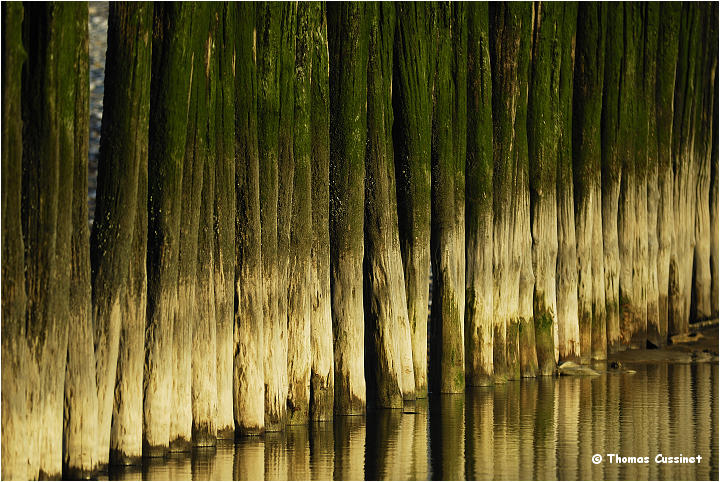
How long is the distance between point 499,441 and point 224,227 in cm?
278

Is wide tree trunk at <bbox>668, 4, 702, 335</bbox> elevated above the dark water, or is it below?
above

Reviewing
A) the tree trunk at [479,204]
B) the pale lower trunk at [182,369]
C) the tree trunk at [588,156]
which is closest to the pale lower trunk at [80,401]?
the pale lower trunk at [182,369]

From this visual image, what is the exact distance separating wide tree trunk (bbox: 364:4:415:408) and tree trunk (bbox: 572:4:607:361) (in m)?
3.45

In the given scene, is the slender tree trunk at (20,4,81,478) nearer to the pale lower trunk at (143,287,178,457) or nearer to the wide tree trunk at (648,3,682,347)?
the pale lower trunk at (143,287,178,457)

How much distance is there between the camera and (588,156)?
14.5 m

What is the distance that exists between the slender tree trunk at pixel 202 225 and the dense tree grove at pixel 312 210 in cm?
2

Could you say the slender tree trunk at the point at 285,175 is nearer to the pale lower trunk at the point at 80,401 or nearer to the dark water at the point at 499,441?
the dark water at the point at 499,441

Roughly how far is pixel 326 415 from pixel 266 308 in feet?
4.07

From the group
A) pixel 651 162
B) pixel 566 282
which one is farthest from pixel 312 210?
pixel 651 162

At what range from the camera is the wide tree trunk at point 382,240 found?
11.5 meters

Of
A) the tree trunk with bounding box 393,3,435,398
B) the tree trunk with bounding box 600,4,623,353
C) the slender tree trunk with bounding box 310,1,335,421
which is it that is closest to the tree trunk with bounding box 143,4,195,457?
A: the slender tree trunk with bounding box 310,1,335,421

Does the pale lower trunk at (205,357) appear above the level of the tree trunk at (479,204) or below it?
below

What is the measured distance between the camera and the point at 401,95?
11.9 meters

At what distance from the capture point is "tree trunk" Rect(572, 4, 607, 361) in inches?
570
